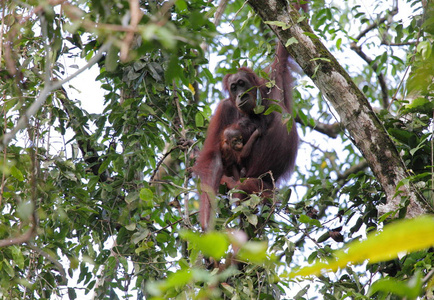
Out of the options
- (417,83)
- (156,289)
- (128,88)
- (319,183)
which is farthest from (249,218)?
(156,289)

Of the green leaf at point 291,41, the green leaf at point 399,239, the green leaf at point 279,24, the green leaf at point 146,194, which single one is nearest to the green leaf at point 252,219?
the green leaf at point 146,194

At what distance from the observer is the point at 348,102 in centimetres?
309

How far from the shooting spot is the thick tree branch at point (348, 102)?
290 cm

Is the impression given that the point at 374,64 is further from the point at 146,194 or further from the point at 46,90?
the point at 46,90

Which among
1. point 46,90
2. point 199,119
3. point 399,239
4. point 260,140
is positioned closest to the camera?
point 399,239

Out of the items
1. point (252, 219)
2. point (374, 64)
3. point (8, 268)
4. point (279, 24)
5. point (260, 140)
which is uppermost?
point (374, 64)

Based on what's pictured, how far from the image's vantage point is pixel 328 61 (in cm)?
314

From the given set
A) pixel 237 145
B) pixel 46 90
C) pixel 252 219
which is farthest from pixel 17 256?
pixel 237 145

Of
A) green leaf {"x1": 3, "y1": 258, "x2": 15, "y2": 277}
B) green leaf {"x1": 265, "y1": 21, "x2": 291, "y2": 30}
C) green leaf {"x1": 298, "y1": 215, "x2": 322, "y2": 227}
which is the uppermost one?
green leaf {"x1": 265, "y1": 21, "x2": 291, "y2": 30}

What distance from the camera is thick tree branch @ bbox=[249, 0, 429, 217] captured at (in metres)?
2.90

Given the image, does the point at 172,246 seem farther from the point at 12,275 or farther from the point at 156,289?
the point at 156,289

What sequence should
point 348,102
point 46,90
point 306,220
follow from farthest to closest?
point 348,102
point 306,220
point 46,90

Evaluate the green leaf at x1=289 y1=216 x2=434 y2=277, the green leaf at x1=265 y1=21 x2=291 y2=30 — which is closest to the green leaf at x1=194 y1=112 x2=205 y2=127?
the green leaf at x1=265 y1=21 x2=291 y2=30

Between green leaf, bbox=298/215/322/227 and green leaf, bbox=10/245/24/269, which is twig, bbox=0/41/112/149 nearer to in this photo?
green leaf, bbox=298/215/322/227
